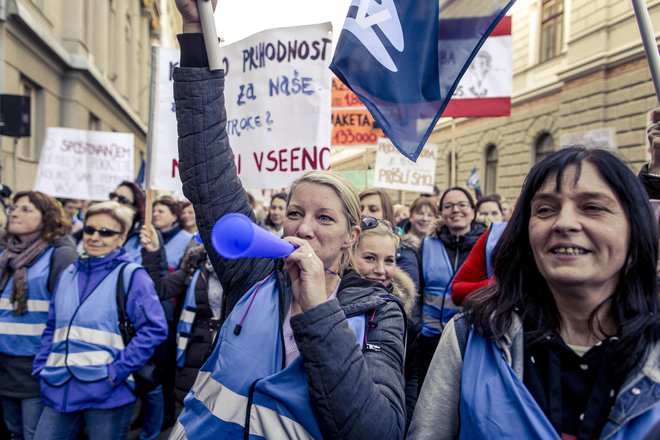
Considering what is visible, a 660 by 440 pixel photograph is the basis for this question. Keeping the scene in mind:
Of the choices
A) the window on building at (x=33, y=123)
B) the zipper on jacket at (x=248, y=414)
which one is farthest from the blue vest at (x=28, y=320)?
the window on building at (x=33, y=123)

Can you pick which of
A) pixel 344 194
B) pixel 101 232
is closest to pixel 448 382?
pixel 344 194

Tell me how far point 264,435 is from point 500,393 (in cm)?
58

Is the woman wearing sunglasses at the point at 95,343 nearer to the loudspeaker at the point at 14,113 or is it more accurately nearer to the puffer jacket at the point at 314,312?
the puffer jacket at the point at 314,312

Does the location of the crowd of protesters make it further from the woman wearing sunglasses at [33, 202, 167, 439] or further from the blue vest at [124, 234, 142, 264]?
the blue vest at [124, 234, 142, 264]

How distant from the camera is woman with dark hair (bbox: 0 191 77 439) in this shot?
337 centimetres

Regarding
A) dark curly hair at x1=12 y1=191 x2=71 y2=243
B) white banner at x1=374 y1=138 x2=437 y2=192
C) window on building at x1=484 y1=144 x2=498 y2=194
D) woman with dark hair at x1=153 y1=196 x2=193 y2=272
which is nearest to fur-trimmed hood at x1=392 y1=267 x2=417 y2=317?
dark curly hair at x1=12 y1=191 x2=71 y2=243

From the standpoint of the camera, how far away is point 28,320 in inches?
136

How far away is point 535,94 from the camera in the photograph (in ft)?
56.3

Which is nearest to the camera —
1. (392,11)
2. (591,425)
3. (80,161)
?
(591,425)

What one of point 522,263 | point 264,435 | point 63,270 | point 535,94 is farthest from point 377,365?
point 535,94

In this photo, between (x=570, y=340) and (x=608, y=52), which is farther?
(x=608, y=52)

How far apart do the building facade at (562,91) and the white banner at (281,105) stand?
684 centimetres

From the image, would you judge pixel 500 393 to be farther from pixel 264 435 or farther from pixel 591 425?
pixel 264 435

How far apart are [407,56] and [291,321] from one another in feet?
3.85
